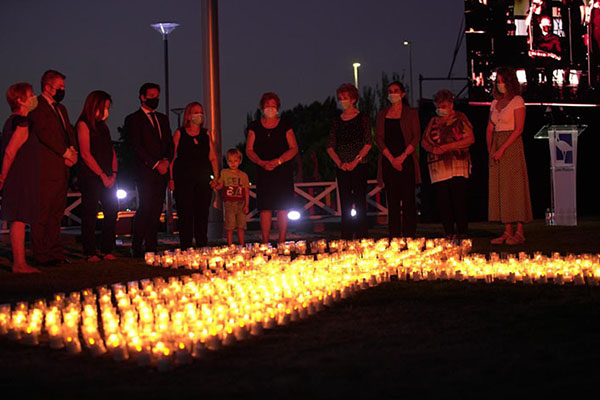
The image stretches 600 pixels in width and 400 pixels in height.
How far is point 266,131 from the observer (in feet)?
29.8

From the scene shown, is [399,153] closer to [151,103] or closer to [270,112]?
[270,112]

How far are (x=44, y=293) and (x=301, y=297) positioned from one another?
2098mm

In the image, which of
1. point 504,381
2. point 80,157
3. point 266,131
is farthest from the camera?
point 266,131

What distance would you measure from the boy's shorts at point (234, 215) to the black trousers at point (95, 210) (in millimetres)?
1500

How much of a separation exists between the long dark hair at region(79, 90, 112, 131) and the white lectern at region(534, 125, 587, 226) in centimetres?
695

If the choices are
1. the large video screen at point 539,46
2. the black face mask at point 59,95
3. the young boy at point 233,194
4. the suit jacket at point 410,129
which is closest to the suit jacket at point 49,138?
the black face mask at point 59,95

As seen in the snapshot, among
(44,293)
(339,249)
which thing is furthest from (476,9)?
(44,293)

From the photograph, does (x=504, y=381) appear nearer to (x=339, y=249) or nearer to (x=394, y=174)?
(x=339, y=249)

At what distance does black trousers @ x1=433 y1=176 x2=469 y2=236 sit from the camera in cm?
923

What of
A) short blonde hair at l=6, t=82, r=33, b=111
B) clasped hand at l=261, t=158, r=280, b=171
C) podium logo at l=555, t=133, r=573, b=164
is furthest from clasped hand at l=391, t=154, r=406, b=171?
podium logo at l=555, t=133, r=573, b=164

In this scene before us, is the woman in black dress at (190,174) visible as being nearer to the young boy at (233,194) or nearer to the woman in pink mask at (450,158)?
the young boy at (233,194)

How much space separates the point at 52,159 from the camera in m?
7.48

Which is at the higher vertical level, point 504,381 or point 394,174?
point 394,174

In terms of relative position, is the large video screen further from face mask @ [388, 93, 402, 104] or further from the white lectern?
face mask @ [388, 93, 402, 104]
